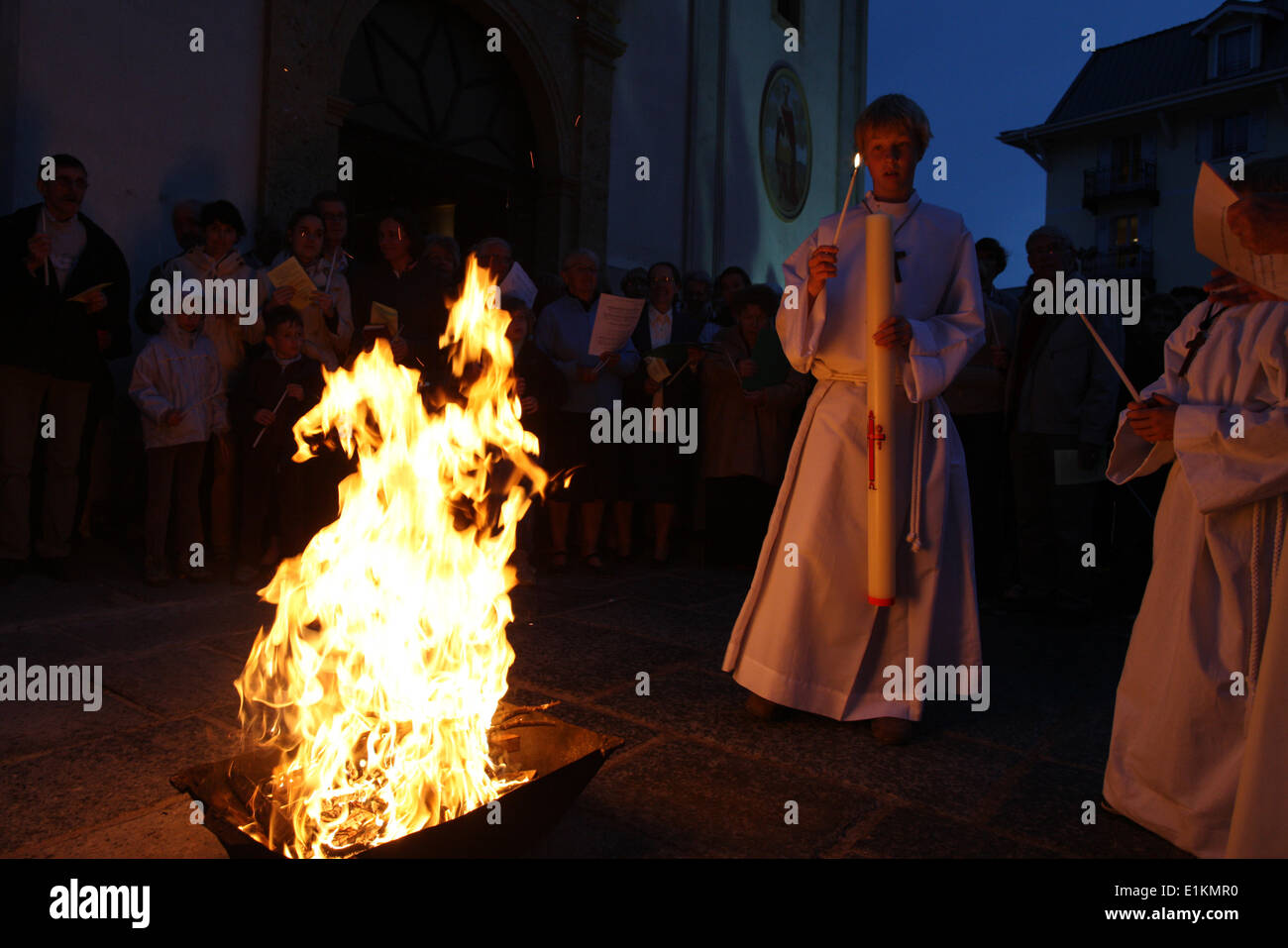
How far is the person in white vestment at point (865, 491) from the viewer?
3389 mm

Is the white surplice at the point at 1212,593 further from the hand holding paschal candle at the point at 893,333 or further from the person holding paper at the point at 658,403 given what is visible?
the person holding paper at the point at 658,403

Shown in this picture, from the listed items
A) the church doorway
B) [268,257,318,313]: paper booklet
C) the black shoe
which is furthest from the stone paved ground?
the church doorway

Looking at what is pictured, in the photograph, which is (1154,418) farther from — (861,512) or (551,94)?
(551,94)

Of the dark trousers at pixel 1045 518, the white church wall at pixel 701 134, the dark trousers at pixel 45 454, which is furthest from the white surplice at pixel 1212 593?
the white church wall at pixel 701 134

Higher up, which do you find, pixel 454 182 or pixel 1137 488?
pixel 454 182

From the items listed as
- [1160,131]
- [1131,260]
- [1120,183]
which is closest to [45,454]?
[1120,183]

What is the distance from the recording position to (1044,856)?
2441 mm

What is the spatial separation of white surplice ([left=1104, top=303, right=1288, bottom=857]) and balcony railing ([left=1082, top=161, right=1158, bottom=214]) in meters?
28.4

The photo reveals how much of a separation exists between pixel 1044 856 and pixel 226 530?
4.80m

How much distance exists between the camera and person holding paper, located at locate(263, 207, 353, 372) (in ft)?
18.8

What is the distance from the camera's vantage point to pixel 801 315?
353 centimetres
